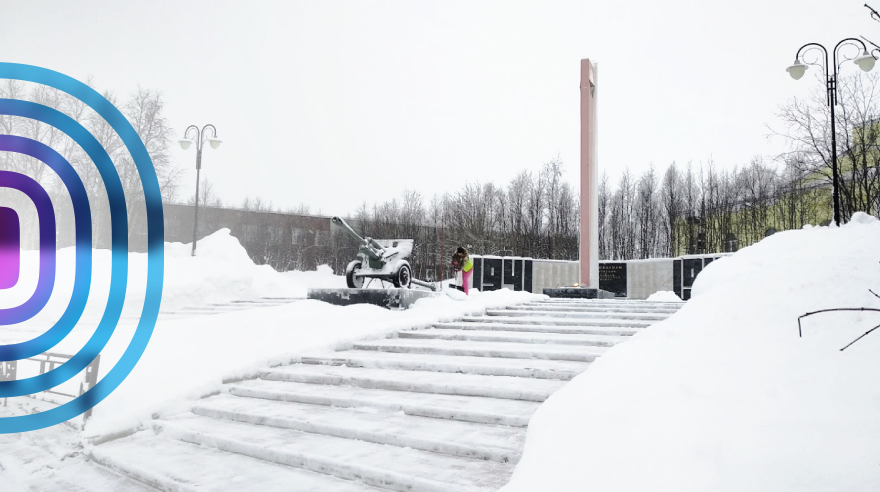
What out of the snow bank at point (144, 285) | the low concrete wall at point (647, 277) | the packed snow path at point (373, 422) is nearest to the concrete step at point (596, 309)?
the packed snow path at point (373, 422)

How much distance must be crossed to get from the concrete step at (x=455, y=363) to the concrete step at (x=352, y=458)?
63.8 inches

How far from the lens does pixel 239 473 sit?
3.63m

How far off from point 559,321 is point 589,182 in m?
6.99

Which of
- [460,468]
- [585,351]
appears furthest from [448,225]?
[460,468]

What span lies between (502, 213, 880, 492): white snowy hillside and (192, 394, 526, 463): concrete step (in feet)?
0.98

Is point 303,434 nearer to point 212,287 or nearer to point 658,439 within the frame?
point 658,439

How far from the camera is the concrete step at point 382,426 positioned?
3.67 metres

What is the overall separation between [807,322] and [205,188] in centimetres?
4391

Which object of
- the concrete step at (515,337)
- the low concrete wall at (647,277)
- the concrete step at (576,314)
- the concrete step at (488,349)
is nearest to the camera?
the concrete step at (488,349)

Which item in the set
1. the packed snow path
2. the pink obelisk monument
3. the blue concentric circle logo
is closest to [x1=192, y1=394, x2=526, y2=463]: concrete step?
the packed snow path

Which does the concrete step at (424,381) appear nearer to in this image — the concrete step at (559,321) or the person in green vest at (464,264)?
the concrete step at (559,321)

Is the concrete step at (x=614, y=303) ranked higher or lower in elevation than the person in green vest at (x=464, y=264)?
lower

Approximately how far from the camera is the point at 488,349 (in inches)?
240

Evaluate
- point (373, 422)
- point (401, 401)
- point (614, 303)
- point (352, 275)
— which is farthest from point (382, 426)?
point (352, 275)
